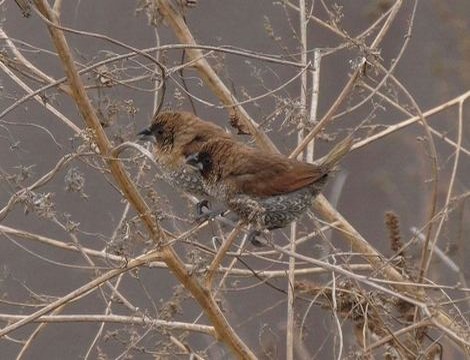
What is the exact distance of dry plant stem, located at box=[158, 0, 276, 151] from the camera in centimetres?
423

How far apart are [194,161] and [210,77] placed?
523 millimetres

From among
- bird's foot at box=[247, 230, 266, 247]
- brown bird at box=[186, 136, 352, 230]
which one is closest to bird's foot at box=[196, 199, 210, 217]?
brown bird at box=[186, 136, 352, 230]

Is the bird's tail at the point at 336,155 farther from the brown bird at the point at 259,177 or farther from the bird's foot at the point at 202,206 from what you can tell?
the bird's foot at the point at 202,206

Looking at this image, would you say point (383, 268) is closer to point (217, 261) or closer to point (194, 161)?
point (217, 261)

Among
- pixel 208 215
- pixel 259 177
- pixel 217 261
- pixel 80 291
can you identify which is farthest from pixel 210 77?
pixel 80 291

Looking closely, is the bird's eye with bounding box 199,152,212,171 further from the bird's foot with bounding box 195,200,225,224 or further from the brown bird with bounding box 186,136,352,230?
the bird's foot with bounding box 195,200,225,224

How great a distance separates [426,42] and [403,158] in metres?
0.75

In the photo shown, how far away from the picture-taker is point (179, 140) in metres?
3.92

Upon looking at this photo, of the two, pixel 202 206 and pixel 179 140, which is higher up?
pixel 179 140

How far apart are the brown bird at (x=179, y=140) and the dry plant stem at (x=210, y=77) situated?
0.26 meters

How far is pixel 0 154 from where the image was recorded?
263 inches

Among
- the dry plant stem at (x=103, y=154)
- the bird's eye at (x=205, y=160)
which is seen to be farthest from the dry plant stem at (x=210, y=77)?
the dry plant stem at (x=103, y=154)

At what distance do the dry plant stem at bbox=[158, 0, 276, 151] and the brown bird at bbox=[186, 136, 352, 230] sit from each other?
32 cm

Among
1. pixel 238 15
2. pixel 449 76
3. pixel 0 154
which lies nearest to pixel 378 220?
pixel 449 76
